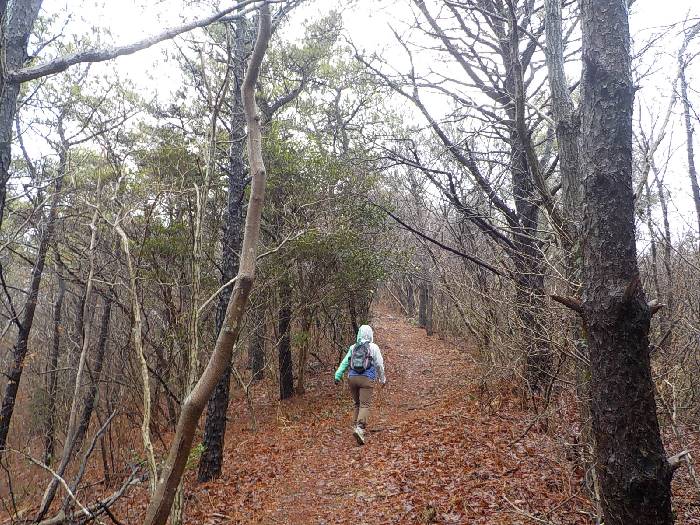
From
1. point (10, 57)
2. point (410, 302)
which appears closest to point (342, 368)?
point (10, 57)

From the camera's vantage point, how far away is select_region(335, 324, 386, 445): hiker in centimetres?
785

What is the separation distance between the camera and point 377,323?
22.6 metres

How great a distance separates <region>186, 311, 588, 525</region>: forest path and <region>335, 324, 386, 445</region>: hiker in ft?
1.32

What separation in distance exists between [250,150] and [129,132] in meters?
10.1

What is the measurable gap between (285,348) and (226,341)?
10560 mm

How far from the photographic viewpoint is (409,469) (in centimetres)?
612

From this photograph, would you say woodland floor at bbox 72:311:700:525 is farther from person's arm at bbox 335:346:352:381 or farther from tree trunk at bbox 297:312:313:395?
person's arm at bbox 335:346:352:381

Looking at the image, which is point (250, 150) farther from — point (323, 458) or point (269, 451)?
point (269, 451)

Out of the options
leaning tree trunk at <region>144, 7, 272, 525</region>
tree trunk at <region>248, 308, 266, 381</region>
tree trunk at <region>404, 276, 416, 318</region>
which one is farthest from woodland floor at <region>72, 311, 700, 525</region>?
tree trunk at <region>404, 276, 416, 318</region>

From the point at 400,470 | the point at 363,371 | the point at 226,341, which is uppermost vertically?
the point at 226,341

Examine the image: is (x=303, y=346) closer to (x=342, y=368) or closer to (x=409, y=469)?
(x=342, y=368)

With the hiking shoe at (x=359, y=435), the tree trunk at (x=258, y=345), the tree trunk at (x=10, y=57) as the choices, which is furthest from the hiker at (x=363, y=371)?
the tree trunk at (x=10, y=57)

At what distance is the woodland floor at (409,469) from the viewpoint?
15.5 ft

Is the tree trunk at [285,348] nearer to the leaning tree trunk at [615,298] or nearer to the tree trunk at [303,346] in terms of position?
the tree trunk at [303,346]
